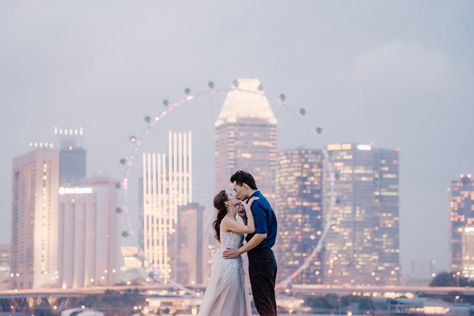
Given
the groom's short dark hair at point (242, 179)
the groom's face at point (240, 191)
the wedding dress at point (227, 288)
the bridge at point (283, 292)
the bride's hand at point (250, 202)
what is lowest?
the bridge at point (283, 292)

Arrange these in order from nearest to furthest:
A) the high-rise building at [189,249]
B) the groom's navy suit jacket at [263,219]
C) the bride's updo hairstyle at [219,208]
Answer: the groom's navy suit jacket at [263,219], the bride's updo hairstyle at [219,208], the high-rise building at [189,249]

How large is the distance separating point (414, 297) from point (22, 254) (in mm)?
81280

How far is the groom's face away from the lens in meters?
13.7

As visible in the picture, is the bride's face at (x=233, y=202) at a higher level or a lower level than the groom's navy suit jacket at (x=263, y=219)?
higher

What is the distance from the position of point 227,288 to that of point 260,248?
A: 56 cm

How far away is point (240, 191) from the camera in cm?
1373

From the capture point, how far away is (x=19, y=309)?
118 m

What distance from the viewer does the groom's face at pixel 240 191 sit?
13.7 meters

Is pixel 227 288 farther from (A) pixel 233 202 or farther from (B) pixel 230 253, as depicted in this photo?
(A) pixel 233 202

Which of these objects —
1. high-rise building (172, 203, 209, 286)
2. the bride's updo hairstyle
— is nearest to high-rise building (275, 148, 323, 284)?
high-rise building (172, 203, 209, 286)

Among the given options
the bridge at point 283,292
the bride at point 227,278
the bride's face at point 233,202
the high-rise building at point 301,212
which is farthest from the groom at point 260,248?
the high-rise building at point 301,212

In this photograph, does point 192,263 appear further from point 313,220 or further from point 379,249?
point 379,249

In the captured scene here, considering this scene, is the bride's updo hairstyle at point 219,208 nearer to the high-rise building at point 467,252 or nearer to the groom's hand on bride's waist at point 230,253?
the groom's hand on bride's waist at point 230,253

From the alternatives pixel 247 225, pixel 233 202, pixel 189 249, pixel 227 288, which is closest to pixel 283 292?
pixel 189 249
